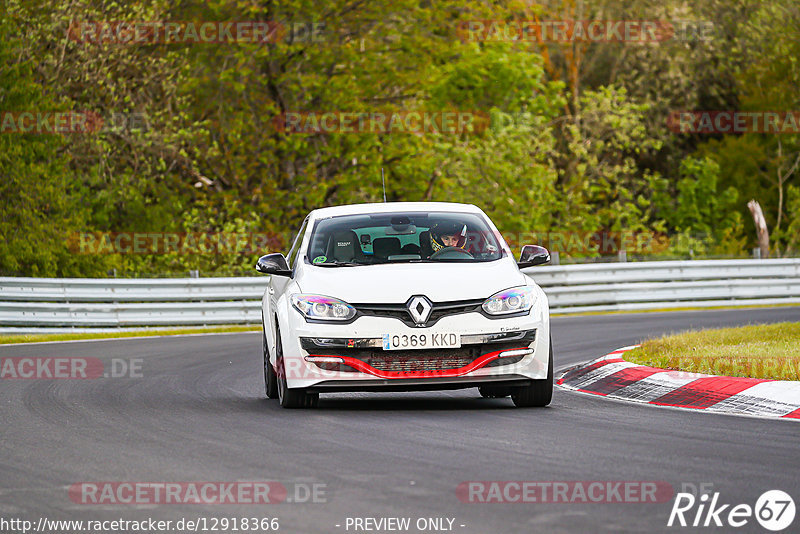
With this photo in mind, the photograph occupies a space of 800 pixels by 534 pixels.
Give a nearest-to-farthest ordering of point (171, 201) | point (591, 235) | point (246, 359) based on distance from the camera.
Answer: point (246, 359), point (171, 201), point (591, 235)

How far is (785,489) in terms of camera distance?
677 centimetres

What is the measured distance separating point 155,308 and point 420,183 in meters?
15.0

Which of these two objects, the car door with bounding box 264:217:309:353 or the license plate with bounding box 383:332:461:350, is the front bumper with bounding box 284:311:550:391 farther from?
the car door with bounding box 264:217:309:353

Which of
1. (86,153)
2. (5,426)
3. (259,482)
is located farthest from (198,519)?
(86,153)

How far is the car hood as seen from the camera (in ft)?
34.5

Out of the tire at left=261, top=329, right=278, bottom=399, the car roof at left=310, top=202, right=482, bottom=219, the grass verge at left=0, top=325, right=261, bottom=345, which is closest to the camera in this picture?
the tire at left=261, top=329, right=278, bottom=399

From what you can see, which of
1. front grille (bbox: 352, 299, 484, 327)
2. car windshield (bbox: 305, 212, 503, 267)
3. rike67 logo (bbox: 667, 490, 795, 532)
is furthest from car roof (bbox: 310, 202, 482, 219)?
rike67 logo (bbox: 667, 490, 795, 532)

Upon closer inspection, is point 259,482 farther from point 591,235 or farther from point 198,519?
point 591,235

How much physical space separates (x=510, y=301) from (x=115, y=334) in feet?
47.1

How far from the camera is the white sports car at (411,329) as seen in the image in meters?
10.4

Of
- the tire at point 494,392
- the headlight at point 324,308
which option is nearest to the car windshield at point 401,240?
the headlight at point 324,308

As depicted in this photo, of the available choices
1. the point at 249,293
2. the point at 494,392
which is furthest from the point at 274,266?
the point at 249,293

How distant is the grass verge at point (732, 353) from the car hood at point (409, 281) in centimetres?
207

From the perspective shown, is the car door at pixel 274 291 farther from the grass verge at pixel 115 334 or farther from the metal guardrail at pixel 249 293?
the metal guardrail at pixel 249 293
